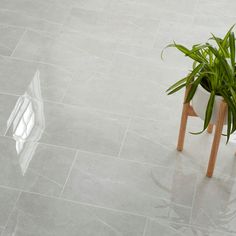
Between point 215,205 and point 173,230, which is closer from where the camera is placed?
point 173,230

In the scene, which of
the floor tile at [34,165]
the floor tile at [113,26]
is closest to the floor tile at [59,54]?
the floor tile at [113,26]

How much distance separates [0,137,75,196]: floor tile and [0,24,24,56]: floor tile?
2.72 feet

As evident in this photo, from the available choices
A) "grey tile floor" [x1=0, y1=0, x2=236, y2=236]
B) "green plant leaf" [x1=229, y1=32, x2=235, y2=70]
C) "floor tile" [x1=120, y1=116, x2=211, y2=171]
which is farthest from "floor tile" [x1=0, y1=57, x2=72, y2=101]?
"green plant leaf" [x1=229, y1=32, x2=235, y2=70]

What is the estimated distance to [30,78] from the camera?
347cm

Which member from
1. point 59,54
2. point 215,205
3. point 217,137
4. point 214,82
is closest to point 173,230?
point 215,205

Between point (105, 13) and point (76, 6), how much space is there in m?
0.23

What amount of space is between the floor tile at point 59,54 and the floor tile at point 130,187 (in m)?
0.77

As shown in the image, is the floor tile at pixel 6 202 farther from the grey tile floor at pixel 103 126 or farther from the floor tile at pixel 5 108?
the floor tile at pixel 5 108

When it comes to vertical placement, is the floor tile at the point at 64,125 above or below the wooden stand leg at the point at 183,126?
below

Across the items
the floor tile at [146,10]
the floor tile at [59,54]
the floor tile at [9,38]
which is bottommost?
the floor tile at [9,38]

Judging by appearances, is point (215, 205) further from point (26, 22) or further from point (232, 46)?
point (26, 22)

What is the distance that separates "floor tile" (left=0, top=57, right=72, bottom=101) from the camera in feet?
11.1

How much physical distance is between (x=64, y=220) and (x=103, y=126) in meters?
0.70

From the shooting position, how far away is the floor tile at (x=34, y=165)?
2846 mm
